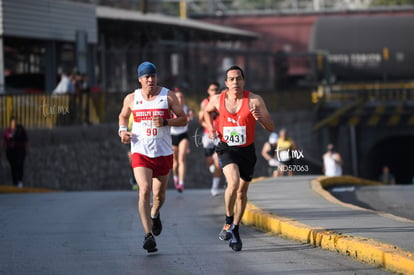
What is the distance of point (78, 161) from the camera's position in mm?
26688

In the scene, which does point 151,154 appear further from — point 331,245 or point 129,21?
point 129,21

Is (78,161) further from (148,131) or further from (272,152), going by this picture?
(148,131)

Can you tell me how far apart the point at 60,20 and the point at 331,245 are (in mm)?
24411

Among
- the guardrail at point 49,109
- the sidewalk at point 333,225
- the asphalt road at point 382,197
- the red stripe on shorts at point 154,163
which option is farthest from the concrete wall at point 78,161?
the red stripe on shorts at point 154,163

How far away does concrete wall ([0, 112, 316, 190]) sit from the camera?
81.3 ft

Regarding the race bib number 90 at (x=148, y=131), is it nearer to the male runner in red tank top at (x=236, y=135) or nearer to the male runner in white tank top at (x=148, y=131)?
the male runner in white tank top at (x=148, y=131)

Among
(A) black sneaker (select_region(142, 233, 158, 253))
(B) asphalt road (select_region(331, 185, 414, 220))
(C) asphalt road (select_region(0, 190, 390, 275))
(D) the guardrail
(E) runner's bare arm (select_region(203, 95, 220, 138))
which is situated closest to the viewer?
(C) asphalt road (select_region(0, 190, 390, 275))

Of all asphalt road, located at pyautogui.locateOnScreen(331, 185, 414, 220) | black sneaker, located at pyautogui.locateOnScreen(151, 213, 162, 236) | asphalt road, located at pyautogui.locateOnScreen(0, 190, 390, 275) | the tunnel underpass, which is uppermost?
black sneaker, located at pyautogui.locateOnScreen(151, 213, 162, 236)

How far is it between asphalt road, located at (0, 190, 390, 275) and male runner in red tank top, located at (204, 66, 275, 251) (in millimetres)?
499

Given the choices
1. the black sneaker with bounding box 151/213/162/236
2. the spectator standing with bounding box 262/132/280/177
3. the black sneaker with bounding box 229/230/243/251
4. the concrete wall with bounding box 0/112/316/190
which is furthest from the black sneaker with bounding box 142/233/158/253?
the concrete wall with bounding box 0/112/316/190

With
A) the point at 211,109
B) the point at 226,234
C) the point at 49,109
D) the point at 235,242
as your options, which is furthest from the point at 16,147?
the point at 235,242

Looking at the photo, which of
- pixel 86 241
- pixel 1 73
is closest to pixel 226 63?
pixel 1 73

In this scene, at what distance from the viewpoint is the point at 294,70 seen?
5662 centimetres

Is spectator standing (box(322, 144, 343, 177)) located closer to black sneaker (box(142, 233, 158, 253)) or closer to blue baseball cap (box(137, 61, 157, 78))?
blue baseball cap (box(137, 61, 157, 78))
